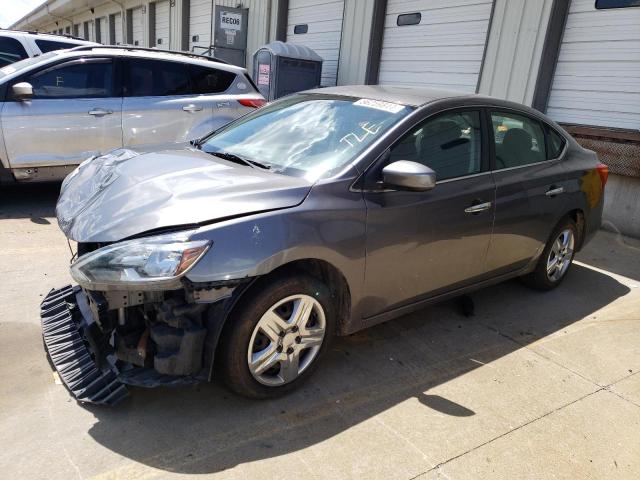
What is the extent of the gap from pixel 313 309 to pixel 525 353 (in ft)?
5.45

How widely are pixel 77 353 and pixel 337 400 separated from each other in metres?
1.39

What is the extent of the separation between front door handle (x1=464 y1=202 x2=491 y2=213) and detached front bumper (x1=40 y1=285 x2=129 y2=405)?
2.27 m

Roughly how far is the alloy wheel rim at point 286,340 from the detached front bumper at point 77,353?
0.67 m

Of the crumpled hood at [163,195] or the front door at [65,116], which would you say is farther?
the front door at [65,116]

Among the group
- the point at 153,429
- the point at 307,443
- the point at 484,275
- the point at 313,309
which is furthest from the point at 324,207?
the point at 484,275

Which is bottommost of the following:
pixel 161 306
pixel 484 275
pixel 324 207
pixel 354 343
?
pixel 354 343

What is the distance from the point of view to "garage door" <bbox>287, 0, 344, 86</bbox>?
36.3ft

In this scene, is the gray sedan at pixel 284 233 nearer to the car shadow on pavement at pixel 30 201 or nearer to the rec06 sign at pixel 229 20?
the car shadow on pavement at pixel 30 201

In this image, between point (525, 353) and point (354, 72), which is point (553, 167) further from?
point (354, 72)

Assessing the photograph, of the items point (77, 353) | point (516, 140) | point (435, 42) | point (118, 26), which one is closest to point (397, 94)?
point (516, 140)

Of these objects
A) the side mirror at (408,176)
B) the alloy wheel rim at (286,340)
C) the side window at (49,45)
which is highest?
the side window at (49,45)

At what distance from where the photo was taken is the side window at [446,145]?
10.2 ft

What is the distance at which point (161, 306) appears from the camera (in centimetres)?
239

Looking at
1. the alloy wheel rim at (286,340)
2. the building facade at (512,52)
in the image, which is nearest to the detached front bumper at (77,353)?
the alloy wheel rim at (286,340)
